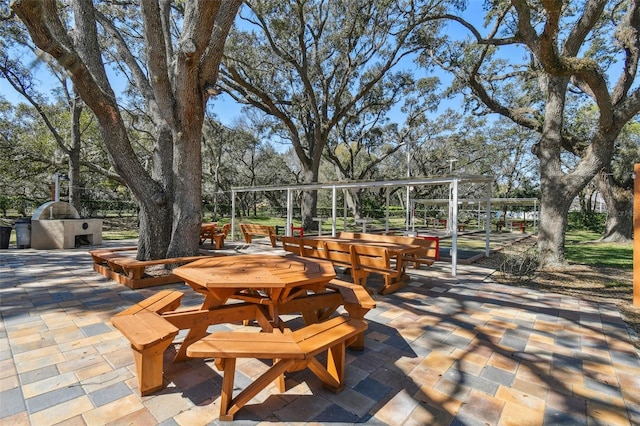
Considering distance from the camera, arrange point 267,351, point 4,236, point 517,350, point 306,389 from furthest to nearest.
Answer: point 4,236
point 517,350
point 306,389
point 267,351

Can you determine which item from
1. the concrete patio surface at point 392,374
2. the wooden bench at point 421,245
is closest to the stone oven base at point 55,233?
the concrete patio surface at point 392,374

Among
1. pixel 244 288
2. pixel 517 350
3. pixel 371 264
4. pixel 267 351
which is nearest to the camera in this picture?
pixel 267 351

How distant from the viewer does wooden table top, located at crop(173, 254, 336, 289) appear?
7.79ft

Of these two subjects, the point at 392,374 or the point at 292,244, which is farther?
the point at 292,244

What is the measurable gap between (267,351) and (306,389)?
27.8 inches

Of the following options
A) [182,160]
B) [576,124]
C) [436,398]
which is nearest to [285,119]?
[182,160]

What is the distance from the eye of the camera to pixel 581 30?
694 cm

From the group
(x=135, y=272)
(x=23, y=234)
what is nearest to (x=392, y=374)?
(x=135, y=272)

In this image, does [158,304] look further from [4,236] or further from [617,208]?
[617,208]

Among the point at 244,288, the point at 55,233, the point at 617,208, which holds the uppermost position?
the point at 617,208

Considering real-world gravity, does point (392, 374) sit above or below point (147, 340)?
below

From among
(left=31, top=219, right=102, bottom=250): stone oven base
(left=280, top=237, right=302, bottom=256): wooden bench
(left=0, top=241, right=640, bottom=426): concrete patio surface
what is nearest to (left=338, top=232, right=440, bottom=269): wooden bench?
(left=0, top=241, right=640, bottom=426): concrete patio surface

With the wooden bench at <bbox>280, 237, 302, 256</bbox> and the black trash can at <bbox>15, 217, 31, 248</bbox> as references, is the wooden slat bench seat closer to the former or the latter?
the wooden bench at <bbox>280, 237, 302, 256</bbox>

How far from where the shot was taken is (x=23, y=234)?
356 inches
